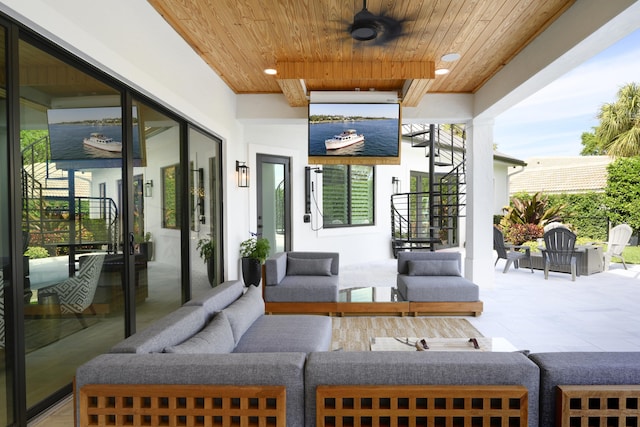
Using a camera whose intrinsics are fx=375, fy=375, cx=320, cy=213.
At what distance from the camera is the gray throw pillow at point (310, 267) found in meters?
5.09

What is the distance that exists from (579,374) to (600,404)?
0.36 feet

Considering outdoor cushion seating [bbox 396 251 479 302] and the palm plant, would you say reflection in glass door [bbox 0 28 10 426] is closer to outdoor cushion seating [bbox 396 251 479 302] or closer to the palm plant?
outdoor cushion seating [bbox 396 251 479 302]

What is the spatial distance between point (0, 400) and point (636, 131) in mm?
17759

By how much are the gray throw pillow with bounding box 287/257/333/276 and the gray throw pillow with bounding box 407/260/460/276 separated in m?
1.14

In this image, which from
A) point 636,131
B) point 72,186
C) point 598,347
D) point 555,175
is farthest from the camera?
point 555,175

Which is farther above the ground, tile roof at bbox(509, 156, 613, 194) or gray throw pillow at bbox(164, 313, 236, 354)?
tile roof at bbox(509, 156, 613, 194)

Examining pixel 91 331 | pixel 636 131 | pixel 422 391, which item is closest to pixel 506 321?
pixel 422 391

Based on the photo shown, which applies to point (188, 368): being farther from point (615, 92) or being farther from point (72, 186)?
point (615, 92)

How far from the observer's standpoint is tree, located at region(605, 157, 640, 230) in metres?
10.3

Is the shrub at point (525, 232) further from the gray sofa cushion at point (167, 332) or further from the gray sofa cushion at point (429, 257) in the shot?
the gray sofa cushion at point (167, 332)

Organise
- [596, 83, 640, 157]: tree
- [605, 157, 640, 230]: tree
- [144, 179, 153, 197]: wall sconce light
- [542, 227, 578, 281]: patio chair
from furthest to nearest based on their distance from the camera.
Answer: [596, 83, 640, 157]: tree, [605, 157, 640, 230]: tree, [542, 227, 578, 281]: patio chair, [144, 179, 153, 197]: wall sconce light

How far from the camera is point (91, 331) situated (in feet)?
9.37

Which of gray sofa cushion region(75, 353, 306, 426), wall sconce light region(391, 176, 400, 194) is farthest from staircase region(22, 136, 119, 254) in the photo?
wall sconce light region(391, 176, 400, 194)

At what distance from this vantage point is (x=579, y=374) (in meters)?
1.43
